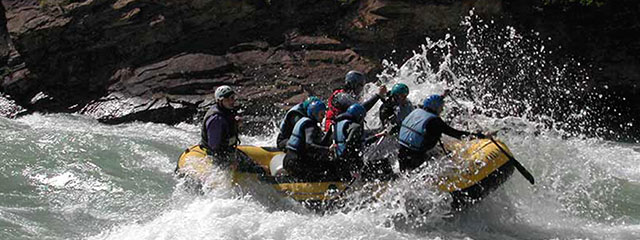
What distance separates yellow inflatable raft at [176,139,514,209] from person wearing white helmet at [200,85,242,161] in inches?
8.3

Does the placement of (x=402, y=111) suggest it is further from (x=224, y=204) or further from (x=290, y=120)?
(x=224, y=204)

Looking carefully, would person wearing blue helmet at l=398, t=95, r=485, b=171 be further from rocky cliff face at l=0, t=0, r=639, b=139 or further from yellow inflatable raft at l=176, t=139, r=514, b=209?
rocky cliff face at l=0, t=0, r=639, b=139

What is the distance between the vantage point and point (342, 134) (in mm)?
7457

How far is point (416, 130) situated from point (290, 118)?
167 centimetres

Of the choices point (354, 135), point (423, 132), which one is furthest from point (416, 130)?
point (354, 135)

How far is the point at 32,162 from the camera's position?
10016 millimetres

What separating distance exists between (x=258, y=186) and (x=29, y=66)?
9.67 m

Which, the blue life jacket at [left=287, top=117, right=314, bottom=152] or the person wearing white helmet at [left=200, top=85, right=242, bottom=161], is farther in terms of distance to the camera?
the person wearing white helmet at [left=200, top=85, right=242, bottom=161]

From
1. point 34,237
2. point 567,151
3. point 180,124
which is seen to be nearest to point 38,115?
point 180,124

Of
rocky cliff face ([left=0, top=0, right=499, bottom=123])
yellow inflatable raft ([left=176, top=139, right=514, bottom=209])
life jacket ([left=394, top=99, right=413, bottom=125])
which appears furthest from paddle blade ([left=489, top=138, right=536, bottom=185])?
rocky cliff face ([left=0, top=0, right=499, bottom=123])

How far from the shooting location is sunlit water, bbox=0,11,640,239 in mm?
7262

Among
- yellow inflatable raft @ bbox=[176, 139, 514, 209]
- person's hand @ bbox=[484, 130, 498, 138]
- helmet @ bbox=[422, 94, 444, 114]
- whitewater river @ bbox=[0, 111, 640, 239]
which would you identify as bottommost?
whitewater river @ bbox=[0, 111, 640, 239]

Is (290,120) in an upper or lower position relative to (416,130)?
lower

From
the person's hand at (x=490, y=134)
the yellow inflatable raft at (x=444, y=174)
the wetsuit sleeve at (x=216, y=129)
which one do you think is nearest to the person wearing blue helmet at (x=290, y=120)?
the yellow inflatable raft at (x=444, y=174)
